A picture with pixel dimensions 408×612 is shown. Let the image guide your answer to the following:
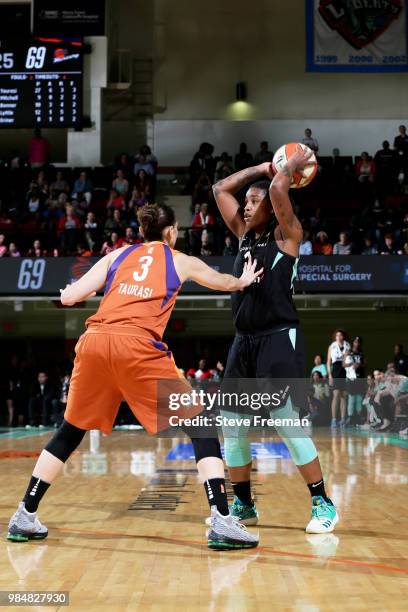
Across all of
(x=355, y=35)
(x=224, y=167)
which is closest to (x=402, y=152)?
(x=355, y=35)

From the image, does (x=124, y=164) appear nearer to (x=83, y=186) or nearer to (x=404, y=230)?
(x=83, y=186)

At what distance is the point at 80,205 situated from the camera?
845 inches

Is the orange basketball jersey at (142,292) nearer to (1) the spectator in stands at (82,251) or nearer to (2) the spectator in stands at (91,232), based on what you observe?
(1) the spectator in stands at (82,251)

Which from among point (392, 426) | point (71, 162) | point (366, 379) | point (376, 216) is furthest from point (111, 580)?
point (71, 162)

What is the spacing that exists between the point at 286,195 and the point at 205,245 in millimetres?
14523

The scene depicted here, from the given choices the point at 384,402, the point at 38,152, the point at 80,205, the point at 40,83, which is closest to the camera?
the point at 384,402

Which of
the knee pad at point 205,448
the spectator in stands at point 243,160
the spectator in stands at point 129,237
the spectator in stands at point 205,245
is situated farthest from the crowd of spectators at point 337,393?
the knee pad at point 205,448

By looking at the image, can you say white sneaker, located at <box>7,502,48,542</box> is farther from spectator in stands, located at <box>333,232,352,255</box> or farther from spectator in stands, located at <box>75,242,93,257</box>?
spectator in stands, located at <box>333,232,352,255</box>

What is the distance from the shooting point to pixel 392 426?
15.7 m

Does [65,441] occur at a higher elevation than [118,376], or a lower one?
lower

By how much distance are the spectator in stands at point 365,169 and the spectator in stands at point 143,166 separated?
536cm

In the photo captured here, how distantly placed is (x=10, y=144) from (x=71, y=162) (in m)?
2.56

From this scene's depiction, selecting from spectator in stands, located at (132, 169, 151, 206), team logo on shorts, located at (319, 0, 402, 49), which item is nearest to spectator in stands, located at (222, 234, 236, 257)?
spectator in stands, located at (132, 169, 151, 206)

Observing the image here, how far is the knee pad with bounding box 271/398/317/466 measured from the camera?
5.18m
